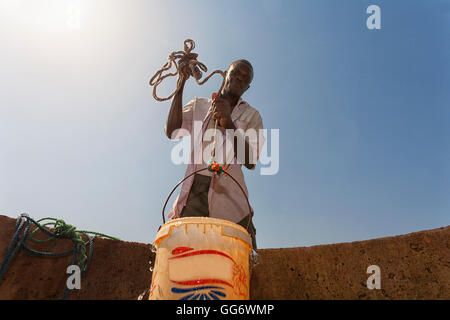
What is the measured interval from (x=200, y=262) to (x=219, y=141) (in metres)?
1.38

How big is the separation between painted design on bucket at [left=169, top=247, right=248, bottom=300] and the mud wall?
1.25 metres

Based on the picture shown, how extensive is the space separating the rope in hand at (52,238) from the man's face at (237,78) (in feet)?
6.95

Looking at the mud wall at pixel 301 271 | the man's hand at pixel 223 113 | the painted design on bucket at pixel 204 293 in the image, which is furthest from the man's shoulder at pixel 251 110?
the painted design on bucket at pixel 204 293

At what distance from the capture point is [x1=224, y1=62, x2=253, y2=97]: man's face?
2.91 metres

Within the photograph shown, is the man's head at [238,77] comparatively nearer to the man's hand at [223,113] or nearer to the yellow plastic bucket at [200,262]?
the man's hand at [223,113]

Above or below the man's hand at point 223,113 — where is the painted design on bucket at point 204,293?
below

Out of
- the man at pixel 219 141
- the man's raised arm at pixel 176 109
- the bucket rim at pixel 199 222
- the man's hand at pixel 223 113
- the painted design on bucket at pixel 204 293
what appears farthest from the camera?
the man's raised arm at pixel 176 109

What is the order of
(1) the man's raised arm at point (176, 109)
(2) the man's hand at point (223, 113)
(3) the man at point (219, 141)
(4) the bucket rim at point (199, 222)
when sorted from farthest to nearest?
→ (1) the man's raised arm at point (176, 109)
(3) the man at point (219, 141)
(2) the man's hand at point (223, 113)
(4) the bucket rim at point (199, 222)

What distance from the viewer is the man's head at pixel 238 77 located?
2.91m

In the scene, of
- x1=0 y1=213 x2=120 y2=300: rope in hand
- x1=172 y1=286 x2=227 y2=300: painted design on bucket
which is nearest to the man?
x1=172 y1=286 x2=227 y2=300: painted design on bucket

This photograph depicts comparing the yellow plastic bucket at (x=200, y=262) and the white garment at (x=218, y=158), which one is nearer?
the yellow plastic bucket at (x=200, y=262)

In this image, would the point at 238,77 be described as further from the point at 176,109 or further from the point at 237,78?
the point at 176,109
